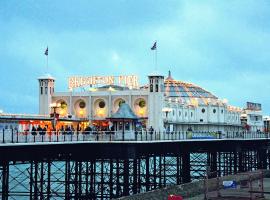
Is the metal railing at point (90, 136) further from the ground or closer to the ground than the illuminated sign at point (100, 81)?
closer to the ground

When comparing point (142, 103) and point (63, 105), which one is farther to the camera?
point (63, 105)

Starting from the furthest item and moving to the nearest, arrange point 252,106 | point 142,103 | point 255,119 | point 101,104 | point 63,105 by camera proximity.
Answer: point 252,106 → point 255,119 → point 63,105 → point 101,104 → point 142,103

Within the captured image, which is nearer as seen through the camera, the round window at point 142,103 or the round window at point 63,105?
the round window at point 142,103

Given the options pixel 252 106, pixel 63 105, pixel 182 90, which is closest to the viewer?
pixel 63 105

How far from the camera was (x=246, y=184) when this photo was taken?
62.4m

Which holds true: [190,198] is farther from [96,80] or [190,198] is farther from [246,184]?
[96,80]

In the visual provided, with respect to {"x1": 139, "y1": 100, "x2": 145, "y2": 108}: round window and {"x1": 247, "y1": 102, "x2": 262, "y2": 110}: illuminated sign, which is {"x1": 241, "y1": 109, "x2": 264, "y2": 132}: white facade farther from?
{"x1": 139, "y1": 100, "x2": 145, "y2": 108}: round window

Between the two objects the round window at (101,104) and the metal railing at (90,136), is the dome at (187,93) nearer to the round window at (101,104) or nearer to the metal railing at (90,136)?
the round window at (101,104)

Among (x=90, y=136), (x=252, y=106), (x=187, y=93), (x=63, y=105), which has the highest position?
(x=187, y=93)

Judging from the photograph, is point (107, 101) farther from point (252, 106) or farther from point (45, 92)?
point (252, 106)

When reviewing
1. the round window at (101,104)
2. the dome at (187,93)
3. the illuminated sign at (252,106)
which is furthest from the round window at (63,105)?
the illuminated sign at (252,106)

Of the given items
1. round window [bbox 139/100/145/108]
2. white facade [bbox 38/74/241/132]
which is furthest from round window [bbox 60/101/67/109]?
round window [bbox 139/100/145/108]

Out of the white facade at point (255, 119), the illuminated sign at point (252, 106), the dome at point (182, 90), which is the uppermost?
the dome at point (182, 90)

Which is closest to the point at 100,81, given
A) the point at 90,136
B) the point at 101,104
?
the point at 101,104
